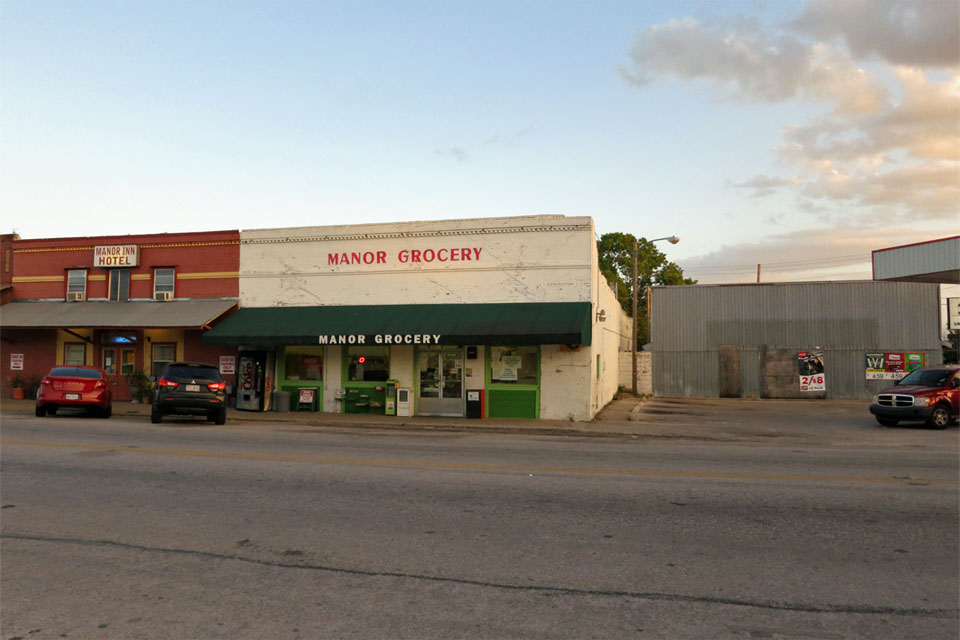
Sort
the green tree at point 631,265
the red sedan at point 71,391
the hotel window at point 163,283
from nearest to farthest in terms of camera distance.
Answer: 1. the red sedan at point 71,391
2. the hotel window at point 163,283
3. the green tree at point 631,265

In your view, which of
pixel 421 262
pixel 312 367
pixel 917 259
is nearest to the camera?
pixel 421 262

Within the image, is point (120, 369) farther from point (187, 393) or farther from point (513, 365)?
point (513, 365)

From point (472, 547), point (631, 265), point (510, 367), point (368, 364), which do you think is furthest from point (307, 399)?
point (631, 265)

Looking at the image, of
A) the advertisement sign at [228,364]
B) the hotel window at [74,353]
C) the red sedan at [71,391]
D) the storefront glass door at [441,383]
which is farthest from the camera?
the hotel window at [74,353]

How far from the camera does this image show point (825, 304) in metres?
33.1

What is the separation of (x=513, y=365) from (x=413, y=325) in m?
3.37

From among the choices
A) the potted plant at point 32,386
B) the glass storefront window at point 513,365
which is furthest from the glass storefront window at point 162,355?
the glass storefront window at point 513,365

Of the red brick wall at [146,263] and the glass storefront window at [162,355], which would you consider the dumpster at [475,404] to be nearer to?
the red brick wall at [146,263]

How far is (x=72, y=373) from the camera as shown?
1958cm

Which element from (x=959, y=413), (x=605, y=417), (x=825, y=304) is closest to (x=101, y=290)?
(x=605, y=417)

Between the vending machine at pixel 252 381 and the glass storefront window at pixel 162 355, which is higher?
the glass storefront window at pixel 162 355

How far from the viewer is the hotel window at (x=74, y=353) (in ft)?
85.7

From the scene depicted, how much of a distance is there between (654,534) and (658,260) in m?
64.6

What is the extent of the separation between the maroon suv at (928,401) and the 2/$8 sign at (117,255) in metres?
25.8
